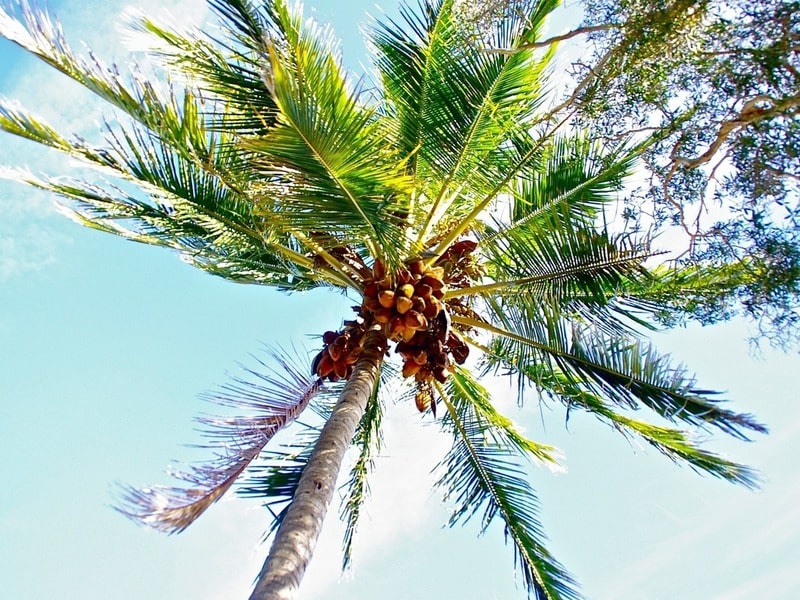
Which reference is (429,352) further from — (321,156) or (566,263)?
(321,156)

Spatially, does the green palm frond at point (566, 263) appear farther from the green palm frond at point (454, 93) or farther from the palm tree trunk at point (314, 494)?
the palm tree trunk at point (314, 494)

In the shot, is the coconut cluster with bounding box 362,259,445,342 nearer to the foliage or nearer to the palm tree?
the palm tree

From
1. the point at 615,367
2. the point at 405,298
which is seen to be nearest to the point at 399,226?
the point at 405,298

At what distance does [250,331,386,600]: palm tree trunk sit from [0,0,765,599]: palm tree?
2 centimetres

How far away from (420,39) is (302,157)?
94.7 inches

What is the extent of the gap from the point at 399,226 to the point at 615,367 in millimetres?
2128

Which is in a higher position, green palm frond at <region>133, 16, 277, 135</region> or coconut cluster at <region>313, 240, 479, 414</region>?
green palm frond at <region>133, 16, 277, 135</region>

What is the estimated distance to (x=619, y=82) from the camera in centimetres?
489

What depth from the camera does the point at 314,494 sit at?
170 inches

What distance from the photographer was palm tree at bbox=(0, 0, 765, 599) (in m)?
4.57

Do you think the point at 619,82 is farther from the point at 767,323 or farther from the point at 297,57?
the point at 297,57

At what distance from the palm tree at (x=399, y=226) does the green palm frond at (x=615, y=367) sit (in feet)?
0.06

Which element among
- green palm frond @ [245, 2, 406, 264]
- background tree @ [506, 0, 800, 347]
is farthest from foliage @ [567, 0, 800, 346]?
green palm frond @ [245, 2, 406, 264]

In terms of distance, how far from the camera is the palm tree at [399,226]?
180 inches
